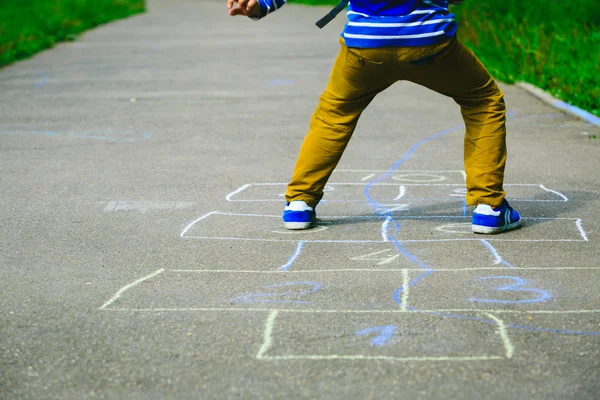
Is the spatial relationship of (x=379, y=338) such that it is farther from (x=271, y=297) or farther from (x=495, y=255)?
(x=495, y=255)

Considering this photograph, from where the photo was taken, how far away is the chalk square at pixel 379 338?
3.62m

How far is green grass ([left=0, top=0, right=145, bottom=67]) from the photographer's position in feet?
60.5

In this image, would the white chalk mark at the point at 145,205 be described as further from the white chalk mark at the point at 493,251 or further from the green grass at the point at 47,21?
the green grass at the point at 47,21

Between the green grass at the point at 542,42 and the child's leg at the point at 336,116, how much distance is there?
205 inches

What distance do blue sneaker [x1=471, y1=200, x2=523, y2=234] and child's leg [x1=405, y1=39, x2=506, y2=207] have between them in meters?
0.04

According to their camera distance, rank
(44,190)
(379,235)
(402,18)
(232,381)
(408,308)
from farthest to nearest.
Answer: (44,190), (379,235), (402,18), (408,308), (232,381)

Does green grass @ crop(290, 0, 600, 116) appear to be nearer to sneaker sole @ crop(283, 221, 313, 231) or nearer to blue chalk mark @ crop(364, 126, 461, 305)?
blue chalk mark @ crop(364, 126, 461, 305)

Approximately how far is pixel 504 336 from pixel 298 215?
1977mm

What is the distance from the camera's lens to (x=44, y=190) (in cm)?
689

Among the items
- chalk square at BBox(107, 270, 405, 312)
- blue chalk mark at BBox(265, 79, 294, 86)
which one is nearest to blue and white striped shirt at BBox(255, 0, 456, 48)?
chalk square at BBox(107, 270, 405, 312)

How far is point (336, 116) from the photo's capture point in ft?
18.0

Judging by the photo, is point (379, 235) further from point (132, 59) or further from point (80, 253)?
point (132, 59)

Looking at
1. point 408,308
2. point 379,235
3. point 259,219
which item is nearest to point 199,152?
point 259,219

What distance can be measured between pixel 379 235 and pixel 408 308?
1341 millimetres
